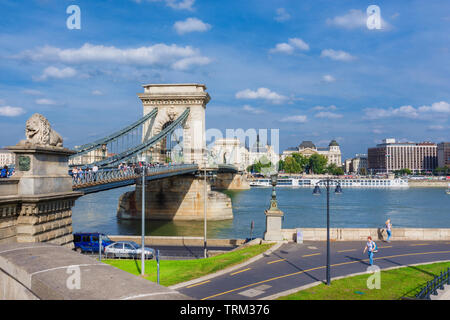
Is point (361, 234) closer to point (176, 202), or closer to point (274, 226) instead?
point (274, 226)

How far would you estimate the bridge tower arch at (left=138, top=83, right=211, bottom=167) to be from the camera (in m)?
52.7

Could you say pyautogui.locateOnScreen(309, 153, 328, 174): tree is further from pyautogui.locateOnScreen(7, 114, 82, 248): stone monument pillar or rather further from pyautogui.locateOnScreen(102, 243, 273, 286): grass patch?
pyautogui.locateOnScreen(7, 114, 82, 248): stone monument pillar

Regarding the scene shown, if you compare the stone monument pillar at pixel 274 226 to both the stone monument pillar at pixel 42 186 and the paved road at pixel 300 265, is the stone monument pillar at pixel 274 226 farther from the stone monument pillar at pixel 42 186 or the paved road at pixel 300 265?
the stone monument pillar at pixel 42 186

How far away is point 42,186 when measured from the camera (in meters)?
13.4

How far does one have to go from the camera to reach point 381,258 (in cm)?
1731

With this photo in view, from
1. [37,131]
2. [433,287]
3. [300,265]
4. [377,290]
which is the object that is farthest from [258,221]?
[37,131]

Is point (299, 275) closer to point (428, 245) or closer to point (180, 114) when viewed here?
point (428, 245)

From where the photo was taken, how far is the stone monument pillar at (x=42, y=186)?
12.7 meters

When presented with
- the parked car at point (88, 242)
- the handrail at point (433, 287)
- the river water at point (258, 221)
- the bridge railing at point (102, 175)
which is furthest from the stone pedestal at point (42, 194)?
the river water at point (258, 221)

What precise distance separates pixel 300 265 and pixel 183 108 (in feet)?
131

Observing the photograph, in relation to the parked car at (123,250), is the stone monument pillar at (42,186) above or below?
above

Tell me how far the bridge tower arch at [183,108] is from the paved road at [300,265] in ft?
114
